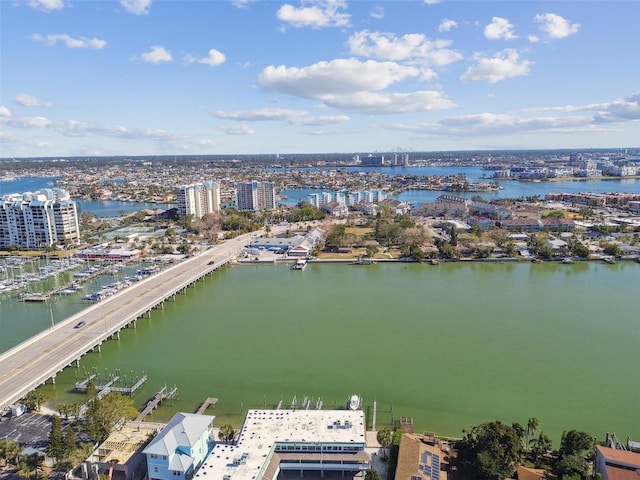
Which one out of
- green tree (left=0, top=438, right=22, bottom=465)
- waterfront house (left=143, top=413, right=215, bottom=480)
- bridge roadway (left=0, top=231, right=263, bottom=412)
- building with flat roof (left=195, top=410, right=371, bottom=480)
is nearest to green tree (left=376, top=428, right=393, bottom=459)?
building with flat roof (left=195, top=410, right=371, bottom=480)

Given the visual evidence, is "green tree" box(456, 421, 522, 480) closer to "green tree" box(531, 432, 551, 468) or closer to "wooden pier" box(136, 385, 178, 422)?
"green tree" box(531, 432, 551, 468)

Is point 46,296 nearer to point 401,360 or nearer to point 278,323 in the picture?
point 278,323

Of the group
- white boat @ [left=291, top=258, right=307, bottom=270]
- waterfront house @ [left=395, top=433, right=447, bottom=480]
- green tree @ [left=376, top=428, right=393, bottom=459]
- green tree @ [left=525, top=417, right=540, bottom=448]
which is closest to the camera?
waterfront house @ [left=395, top=433, right=447, bottom=480]

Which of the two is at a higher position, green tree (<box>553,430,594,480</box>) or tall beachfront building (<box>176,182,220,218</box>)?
tall beachfront building (<box>176,182,220,218</box>)

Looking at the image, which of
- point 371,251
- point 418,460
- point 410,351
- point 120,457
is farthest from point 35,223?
point 418,460

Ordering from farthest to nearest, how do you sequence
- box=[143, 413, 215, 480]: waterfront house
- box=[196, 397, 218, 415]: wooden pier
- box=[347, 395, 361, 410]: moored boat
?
box=[196, 397, 218, 415]: wooden pier < box=[347, 395, 361, 410]: moored boat < box=[143, 413, 215, 480]: waterfront house

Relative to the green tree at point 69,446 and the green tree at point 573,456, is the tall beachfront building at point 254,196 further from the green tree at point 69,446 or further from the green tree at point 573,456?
the green tree at point 573,456

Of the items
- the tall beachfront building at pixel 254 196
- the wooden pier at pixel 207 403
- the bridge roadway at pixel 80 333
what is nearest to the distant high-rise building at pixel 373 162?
the tall beachfront building at pixel 254 196
